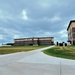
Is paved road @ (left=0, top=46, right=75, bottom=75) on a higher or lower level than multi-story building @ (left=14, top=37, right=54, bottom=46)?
lower

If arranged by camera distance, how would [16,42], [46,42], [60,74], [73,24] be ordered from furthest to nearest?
[16,42] → [46,42] → [73,24] → [60,74]

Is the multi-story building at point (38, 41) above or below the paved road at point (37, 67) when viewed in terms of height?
above

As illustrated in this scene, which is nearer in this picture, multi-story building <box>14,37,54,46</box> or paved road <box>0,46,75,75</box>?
paved road <box>0,46,75,75</box>

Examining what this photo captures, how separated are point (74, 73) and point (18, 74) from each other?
9.13 ft

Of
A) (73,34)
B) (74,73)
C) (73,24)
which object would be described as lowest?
(74,73)

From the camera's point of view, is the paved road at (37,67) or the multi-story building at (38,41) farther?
the multi-story building at (38,41)

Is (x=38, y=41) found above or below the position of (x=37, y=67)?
above

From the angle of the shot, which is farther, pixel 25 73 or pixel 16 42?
pixel 16 42

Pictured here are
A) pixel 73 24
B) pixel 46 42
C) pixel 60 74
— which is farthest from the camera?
pixel 46 42

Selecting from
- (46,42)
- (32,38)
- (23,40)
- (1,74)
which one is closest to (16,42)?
(23,40)

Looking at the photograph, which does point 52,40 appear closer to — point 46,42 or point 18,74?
point 46,42

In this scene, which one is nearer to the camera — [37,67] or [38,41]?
[37,67]

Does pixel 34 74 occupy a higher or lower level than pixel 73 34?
lower

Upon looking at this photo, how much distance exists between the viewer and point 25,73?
7.14 metres
